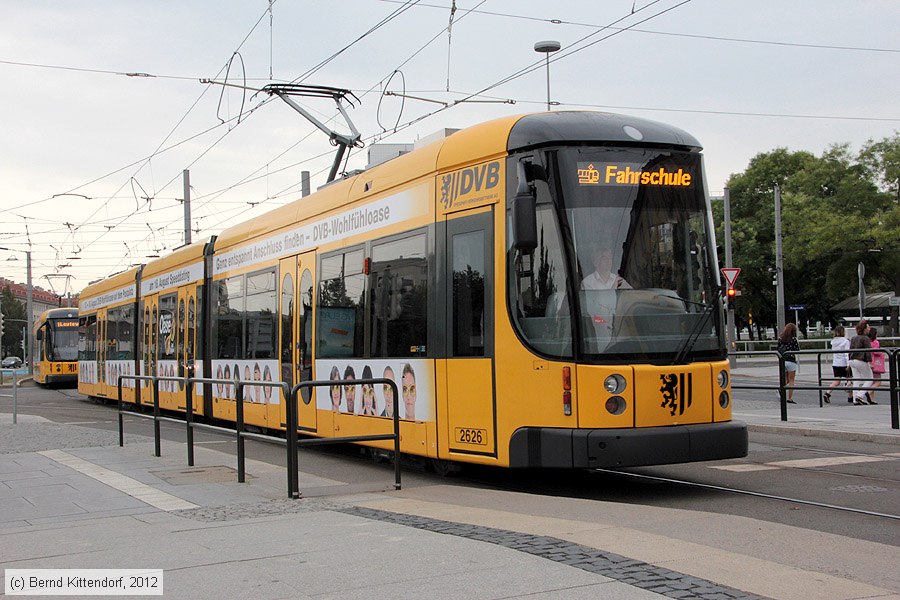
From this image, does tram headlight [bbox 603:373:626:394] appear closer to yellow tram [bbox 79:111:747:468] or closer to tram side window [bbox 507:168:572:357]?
yellow tram [bbox 79:111:747:468]

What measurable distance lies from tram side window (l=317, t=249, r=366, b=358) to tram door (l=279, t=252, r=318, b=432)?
41cm

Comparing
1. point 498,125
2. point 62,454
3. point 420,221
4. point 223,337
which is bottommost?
point 62,454

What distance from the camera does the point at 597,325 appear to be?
8.87m

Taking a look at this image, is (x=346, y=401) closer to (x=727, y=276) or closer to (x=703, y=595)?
(x=703, y=595)

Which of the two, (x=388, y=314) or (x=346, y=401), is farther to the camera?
(x=346, y=401)

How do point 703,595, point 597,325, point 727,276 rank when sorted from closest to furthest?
point 703,595 → point 597,325 → point 727,276

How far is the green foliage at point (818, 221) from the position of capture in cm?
5241

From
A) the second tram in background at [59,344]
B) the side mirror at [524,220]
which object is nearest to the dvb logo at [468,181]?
the side mirror at [524,220]

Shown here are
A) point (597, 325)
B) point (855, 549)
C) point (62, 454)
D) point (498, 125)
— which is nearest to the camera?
point (855, 549)

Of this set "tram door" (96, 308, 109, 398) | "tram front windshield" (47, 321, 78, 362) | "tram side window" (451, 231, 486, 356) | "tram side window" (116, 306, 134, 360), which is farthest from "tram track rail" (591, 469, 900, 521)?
"tram front windshield" (47, 321, 78, 362)

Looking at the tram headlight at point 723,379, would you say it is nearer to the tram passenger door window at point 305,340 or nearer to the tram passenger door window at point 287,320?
the tram passenger door window at point 305,340

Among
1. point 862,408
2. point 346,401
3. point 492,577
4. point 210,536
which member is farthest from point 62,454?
point 862,408

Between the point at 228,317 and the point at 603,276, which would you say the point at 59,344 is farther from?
the point at 603,276

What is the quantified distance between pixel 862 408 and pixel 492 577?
14.6 meters
